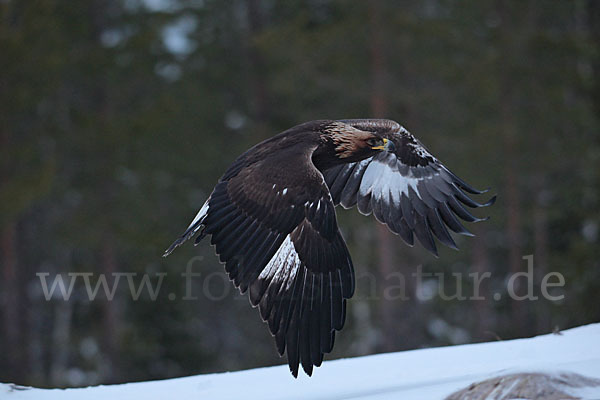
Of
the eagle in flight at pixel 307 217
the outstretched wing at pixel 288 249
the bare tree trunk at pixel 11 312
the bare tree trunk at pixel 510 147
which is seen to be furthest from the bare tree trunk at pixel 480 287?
the outstretched wing at pixel 288 249

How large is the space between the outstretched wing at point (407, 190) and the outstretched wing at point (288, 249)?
45.4 inches

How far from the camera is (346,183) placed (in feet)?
21.7

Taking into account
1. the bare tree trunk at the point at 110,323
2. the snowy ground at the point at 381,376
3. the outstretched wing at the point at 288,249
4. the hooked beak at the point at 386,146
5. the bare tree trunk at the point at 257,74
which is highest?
the bare tree trunk at the point at 257,74

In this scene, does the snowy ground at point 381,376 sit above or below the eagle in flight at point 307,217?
below

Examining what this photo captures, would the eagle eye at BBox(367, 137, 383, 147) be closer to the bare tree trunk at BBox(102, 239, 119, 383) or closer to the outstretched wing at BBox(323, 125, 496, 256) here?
the outstretched wing at BBox(323, 125, 496, 256)

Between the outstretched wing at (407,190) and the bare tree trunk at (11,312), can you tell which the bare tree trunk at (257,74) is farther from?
the outstretched wing at (407,190)

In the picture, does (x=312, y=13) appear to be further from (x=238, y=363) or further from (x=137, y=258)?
(x=238, y=363)

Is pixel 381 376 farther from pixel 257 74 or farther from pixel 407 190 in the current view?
pixel 257 74

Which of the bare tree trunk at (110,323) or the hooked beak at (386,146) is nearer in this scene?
the hooked beak at (386,146)

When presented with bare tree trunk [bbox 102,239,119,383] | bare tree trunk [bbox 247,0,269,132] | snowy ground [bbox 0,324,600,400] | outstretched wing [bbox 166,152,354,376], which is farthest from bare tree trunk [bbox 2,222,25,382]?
outstretched wing [bbox 166,152,354,376]

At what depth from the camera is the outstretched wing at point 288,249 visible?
183 inches

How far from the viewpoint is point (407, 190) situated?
629 centimetres

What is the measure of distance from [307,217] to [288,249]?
0.24 meters

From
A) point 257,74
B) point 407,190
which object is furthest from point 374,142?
point 257,74
